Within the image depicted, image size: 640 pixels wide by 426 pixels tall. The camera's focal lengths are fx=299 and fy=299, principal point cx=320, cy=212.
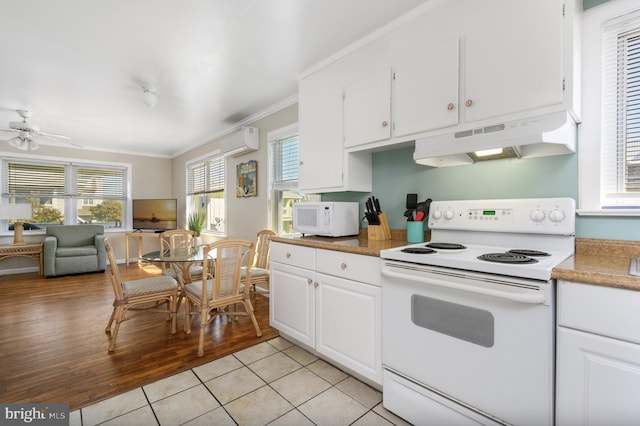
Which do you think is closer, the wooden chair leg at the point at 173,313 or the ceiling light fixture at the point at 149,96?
the wooden chair leg at the point at 173,313

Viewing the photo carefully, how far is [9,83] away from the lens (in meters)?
3.06

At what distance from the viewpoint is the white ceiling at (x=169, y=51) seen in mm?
1972

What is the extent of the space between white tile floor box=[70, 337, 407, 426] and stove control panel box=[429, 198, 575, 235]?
3.83ft

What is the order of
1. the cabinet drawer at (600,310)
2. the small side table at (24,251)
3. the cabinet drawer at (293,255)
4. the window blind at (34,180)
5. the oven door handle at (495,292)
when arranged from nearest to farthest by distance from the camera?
the cabinet drawer at (600,310), the oven door handle at (495,292), the cabinet drawer at (293,255), the small side table at (24,251), the window blind at (34,180)

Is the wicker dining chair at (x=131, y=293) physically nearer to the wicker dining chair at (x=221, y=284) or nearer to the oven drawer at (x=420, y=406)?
the wicker dining chair at (x=221, y=284)

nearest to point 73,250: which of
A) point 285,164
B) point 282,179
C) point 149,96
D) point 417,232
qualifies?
point 149,96

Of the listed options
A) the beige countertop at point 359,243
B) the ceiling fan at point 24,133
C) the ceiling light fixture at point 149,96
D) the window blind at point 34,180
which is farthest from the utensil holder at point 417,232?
the window blind at point 34,180

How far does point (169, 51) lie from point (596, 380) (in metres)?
3.26

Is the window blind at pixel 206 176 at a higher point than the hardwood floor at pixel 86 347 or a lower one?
higher

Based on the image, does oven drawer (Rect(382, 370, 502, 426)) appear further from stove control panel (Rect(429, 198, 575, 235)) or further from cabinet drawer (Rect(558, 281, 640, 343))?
stove control panel (Rect(429, 198, 575, 235))

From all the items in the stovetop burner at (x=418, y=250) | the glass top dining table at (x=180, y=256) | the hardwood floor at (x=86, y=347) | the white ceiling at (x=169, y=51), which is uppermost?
the white ceiling at (x=169, y=51)

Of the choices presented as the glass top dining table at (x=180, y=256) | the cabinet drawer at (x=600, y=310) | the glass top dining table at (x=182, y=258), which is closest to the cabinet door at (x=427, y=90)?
the cabinet drawer at (x=600, y=310)

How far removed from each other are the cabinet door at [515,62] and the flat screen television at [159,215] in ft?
19.8

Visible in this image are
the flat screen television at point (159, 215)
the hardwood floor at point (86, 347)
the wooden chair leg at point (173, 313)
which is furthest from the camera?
the flat screen television at point (159, 215)
